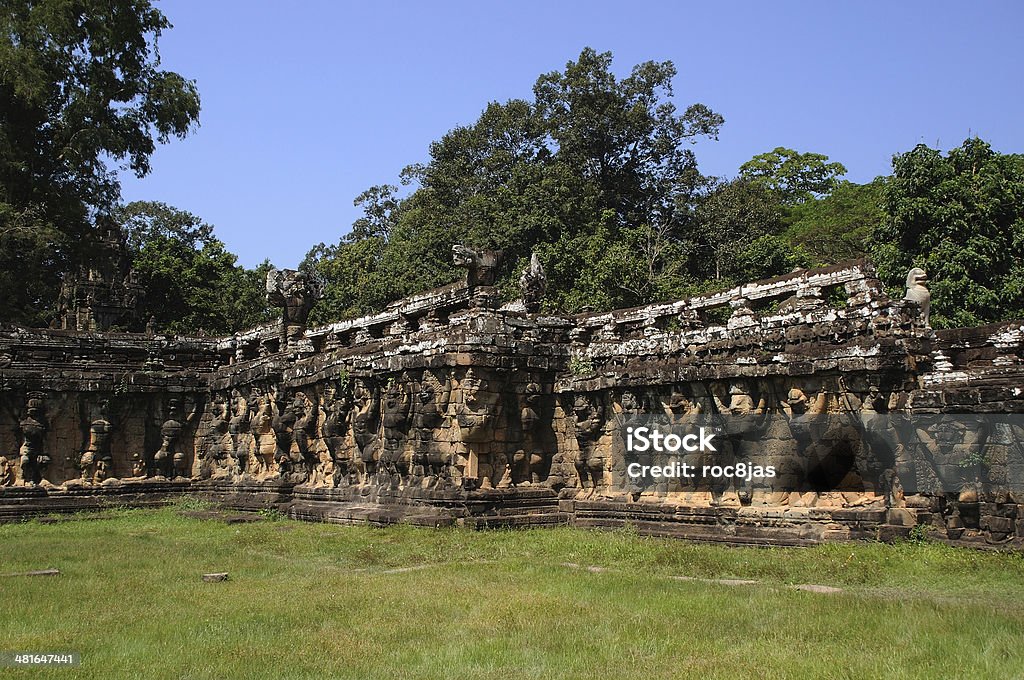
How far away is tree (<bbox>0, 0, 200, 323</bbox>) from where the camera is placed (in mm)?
27516

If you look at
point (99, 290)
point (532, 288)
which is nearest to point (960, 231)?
point (532, 288)

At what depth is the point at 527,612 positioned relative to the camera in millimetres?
8336

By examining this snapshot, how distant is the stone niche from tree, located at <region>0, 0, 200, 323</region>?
7.29 m

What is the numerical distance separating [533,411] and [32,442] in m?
11.5

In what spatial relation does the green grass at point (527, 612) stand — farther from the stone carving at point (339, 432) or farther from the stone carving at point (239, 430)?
the stone carving at point (239, 430)

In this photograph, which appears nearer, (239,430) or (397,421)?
(397,421)

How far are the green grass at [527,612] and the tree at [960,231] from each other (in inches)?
527

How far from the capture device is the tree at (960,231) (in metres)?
22.7

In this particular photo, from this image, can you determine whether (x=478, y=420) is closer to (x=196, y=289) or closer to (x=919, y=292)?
(x=919, y=292)

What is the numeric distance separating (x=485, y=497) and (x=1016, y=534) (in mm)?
7440

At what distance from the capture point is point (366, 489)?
1709 centimetres
